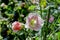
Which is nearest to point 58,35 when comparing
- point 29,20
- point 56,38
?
point 56,38

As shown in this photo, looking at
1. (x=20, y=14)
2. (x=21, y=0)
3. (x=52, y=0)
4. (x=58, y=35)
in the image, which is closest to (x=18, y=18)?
(x=20, y=14)

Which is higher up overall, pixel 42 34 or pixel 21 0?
pixel 42 34

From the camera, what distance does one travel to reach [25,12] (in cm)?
274

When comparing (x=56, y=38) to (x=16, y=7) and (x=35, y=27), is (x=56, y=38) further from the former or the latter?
(x=16, y=7)

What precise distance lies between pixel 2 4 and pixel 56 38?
1.72 metres

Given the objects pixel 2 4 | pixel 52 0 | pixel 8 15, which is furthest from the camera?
pixel 2 4

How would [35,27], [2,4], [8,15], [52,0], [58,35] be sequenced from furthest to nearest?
[2,4] → [8,15] → [52,0] → [58,35] → [35,27]

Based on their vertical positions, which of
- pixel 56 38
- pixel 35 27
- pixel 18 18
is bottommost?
pixel 18 18

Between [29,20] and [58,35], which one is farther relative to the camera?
[58,35]

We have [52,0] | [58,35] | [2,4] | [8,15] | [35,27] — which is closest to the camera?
[35,27]

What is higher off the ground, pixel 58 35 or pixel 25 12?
pixel 58 35

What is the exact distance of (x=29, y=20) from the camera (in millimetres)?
1089

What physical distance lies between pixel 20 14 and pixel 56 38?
150 centimetres

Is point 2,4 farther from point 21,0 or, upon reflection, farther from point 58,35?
point 58,35
